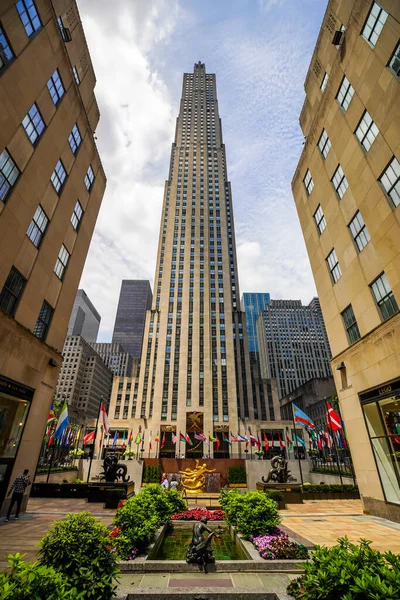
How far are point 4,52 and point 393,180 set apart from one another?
20672 millimetres

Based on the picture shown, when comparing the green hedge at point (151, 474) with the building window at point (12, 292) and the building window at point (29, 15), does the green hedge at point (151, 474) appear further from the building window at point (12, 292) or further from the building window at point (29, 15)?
the building window at point (29, 15)

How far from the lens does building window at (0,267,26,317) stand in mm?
15844

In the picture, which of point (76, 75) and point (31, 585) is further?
point (76, 75)

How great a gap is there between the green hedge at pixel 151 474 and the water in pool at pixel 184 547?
28.4 meters

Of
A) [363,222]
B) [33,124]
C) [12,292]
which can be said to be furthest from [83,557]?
[33,124]

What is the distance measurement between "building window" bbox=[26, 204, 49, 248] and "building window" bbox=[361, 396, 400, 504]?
21920mm

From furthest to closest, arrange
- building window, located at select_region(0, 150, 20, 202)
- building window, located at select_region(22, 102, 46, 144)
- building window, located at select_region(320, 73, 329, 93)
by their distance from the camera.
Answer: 1. building window, located at select_region(320, 73, 329, 93)
2. building window, located at select_region(22, 102, 46, 144)
3. building window, located at select_region(0, 150, 20, 202)

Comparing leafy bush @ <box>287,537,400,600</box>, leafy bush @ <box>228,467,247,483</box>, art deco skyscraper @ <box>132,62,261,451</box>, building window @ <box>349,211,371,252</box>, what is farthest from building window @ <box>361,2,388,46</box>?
art deco skyscraper @ <box>132,62,261,451</box>

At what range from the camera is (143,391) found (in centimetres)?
8125

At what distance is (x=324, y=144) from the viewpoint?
2316 cm

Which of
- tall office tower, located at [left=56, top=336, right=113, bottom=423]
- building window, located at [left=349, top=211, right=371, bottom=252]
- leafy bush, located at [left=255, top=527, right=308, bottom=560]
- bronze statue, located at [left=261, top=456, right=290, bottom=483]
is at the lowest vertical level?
leafy bush, located at [left=255, top=527, right=308, bottom=560]

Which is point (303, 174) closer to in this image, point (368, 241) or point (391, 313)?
point (368, 241)

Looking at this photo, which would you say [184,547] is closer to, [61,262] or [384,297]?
[384,297]

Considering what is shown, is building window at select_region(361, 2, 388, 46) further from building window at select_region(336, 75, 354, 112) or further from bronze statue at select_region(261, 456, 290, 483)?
bronze statue at select_region(261, 456, 290, 483)
